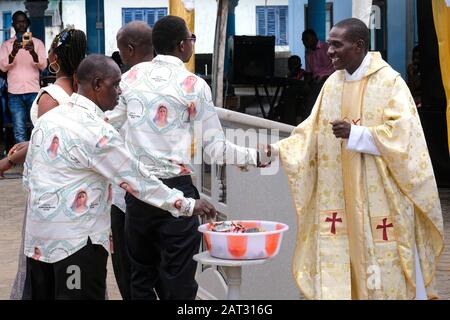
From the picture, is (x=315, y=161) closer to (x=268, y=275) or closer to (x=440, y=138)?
(x=268, y=275)

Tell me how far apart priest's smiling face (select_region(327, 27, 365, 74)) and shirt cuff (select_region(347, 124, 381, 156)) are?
388mm

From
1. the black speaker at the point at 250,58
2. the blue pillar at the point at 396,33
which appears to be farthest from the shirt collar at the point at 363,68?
the blue pillar at the point at 396,33

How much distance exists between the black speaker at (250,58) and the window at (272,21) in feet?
27.1

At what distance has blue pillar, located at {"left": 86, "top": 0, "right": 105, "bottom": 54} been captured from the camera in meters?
20.1

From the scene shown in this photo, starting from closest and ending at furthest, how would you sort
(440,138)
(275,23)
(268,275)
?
1. (268,275)
2. (440,138)
3. (275,23)

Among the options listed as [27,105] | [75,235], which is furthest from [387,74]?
[27,105]

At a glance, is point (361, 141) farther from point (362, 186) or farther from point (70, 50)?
point (70, 50)

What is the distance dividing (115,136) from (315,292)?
1.68 m

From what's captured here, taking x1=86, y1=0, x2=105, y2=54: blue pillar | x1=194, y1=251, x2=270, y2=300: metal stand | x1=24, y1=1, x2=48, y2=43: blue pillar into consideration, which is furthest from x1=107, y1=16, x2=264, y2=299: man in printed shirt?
x1=86, y1=0, x2=105, y2=54: blue pillar

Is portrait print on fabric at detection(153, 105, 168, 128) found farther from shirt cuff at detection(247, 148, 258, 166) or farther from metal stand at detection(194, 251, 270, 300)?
metal stand at detection(194, 251, 270, 300)

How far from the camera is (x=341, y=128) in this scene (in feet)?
16.0
